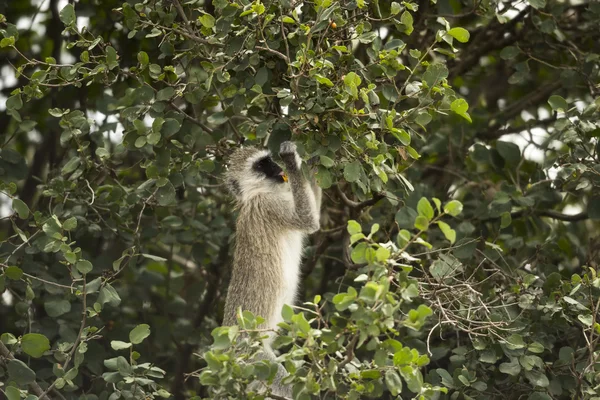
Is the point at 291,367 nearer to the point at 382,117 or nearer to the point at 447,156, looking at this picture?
the point at 382,117

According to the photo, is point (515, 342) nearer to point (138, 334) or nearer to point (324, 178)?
point (324, 178)

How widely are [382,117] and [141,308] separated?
119 inches

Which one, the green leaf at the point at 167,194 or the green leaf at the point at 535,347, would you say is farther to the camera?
the green leaf at the point at 167,194

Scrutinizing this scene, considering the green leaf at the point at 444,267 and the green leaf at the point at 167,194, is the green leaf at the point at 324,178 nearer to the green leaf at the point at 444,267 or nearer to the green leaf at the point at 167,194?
the green leaf at the point at 444,267

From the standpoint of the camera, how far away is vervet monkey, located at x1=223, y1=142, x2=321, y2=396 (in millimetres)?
5289

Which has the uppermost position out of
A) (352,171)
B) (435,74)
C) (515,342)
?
(435,74)

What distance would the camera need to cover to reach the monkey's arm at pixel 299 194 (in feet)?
16.6

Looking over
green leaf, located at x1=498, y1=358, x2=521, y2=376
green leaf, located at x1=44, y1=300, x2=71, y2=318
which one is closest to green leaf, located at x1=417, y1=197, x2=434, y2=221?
green leaf, located at x1=498, y1=358, x2=521, y2=376

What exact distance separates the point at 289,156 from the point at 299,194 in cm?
29

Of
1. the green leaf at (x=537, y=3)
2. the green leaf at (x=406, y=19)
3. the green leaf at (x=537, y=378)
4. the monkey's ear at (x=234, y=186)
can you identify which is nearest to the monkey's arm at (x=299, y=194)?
the monkey's ear at (x=234, y=186)

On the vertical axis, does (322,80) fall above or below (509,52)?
above

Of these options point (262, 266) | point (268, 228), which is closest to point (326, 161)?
point (262, 266)

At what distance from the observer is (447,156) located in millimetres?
6691

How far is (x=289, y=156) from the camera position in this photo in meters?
5.07
